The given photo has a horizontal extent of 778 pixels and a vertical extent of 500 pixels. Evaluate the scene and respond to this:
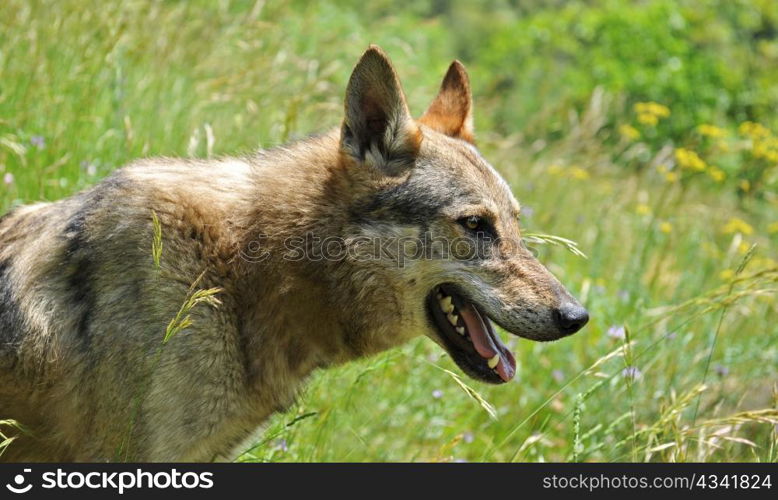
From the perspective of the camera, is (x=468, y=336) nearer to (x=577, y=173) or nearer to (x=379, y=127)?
(x=379, y=127)

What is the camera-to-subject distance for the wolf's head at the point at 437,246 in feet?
12.4

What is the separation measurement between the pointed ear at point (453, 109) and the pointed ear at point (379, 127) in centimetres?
50

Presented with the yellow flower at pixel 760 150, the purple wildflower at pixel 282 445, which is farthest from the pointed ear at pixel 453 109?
the yellow flower at pixel 760 150

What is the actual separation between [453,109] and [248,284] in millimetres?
1503

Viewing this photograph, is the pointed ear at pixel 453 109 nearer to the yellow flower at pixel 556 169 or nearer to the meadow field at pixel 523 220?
the meadow field at pixel 523 220

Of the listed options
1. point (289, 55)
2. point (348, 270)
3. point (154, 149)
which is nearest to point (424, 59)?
point (289, 55)

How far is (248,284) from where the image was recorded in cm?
371


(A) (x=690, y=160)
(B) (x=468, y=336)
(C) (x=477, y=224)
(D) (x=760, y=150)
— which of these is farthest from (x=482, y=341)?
(D) (x=760, y=150)

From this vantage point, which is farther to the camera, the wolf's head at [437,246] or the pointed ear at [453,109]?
the pointed ear at [453,109]

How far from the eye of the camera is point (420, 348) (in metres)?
5.40

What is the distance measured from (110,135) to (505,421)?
307 cm
